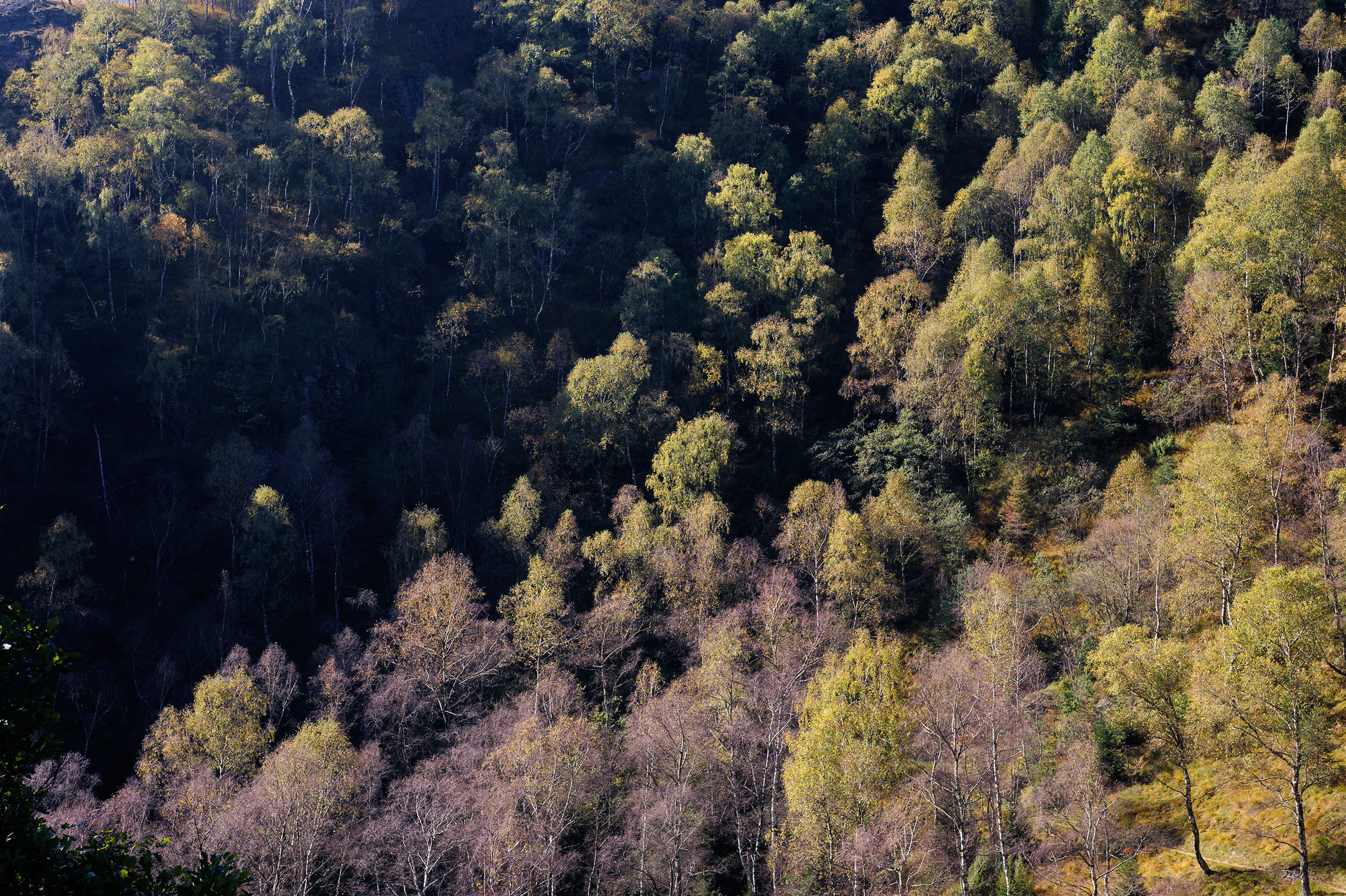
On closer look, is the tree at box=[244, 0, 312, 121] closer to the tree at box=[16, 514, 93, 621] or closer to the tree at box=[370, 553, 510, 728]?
A: the tree at box=[16, 514, 93, 621]

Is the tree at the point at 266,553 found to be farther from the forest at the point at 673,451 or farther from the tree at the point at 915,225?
the tree at the point at 915,225

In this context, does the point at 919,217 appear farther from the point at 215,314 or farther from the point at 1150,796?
the point at 215,314

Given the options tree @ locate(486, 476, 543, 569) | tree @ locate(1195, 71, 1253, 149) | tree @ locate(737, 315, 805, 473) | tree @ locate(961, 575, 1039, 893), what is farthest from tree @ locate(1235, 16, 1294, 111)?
tree @ locate(486, 476, 543, 569)

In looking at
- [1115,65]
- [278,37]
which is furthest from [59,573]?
[1115,65]

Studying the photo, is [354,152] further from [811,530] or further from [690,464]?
[811,530]

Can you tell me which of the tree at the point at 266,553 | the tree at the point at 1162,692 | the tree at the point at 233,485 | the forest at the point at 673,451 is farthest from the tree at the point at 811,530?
the tree at the point at 233,485
